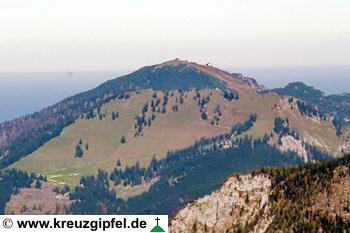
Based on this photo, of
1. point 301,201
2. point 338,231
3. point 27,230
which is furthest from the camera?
point 301,201

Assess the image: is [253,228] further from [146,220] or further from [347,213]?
[146,220]

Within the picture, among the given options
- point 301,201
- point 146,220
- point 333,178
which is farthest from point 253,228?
point 146,220

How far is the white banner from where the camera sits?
71938 millimetres

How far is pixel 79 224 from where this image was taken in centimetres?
7288

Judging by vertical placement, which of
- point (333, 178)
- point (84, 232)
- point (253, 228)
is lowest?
point (253, 228)

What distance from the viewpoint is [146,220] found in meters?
74.9

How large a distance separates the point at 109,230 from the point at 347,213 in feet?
385

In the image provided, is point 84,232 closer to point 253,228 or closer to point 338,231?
point 338,231

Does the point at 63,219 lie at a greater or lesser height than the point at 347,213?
greater

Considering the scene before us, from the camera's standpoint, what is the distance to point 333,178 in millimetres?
199750

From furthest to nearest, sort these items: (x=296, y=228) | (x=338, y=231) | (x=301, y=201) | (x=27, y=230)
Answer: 1. (x=301, y=201)
2. (x=296, y=228)
3. (x=338, y=231)
4. (x=27, y=230)

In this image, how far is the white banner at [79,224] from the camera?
71938 mm

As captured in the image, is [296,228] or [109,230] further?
[296,228]

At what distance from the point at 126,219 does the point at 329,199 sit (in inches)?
4903
